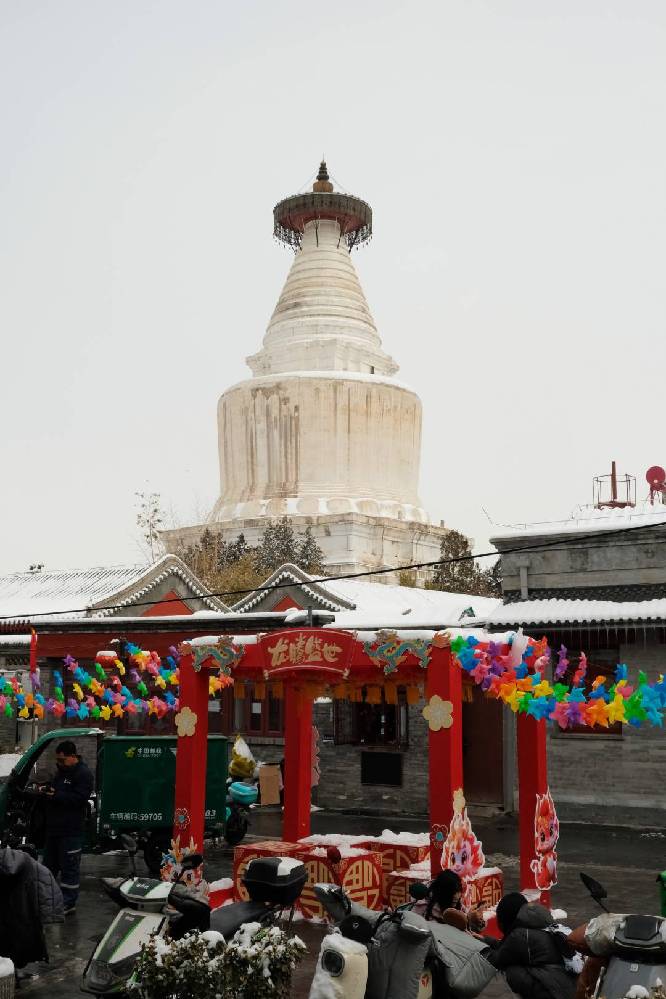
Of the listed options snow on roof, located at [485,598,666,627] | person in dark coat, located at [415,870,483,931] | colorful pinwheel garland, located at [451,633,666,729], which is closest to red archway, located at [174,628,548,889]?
colorful pinwheel garland, located at [451,633,666,729]

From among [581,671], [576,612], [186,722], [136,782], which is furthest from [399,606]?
[581,671]

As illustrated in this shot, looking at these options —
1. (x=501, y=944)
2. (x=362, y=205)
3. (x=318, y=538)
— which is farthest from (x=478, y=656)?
(x=362, y=205)

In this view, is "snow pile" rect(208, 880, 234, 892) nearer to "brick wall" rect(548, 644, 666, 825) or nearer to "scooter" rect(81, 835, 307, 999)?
"scooter" rect(81, 835, 307, 999)

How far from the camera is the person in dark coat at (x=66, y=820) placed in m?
11.6

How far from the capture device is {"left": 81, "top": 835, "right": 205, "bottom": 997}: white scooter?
294 inches

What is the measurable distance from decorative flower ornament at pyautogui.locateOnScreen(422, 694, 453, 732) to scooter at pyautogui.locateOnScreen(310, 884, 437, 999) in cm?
418

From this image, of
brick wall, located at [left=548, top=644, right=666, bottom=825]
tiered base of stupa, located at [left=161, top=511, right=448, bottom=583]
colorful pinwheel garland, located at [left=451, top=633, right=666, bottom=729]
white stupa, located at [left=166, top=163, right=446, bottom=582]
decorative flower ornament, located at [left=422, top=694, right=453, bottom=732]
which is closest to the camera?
decorative flower ornament, located at [left=422, top=694, right=453, bottom=732]

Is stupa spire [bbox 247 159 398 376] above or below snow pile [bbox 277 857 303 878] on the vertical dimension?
above

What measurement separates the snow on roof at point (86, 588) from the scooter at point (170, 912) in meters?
17.5

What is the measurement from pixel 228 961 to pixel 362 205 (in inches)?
2243

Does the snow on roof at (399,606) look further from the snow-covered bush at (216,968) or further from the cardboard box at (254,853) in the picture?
the snow-covered bush at (216,968)

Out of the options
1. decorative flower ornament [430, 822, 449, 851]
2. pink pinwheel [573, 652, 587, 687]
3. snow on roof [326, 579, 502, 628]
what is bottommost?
decorative flower ornament [430, 822, 449, 851]

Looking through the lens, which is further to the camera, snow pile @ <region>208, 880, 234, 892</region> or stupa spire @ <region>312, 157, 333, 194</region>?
stupa spire @ <region>312, 157, 333, 194</region>

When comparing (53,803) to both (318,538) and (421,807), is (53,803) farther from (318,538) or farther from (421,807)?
(318,538)
